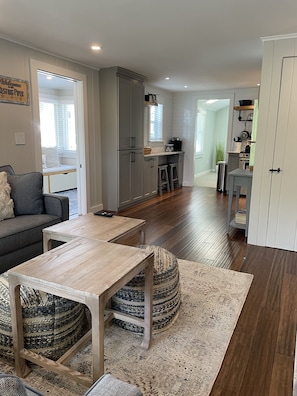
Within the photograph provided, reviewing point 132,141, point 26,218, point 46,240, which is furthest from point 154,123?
point 46,240

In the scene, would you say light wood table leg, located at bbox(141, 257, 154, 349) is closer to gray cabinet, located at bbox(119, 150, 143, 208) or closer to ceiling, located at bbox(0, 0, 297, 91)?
ceiling, located at bbox(0, 0, 297, 91)

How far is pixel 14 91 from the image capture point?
11.3 feet

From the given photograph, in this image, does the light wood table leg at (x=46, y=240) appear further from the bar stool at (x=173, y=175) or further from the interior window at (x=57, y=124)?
the interior window at (x=57, y=124)

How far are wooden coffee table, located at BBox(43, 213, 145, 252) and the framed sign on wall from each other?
74.8 inches

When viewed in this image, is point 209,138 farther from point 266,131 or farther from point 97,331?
point 97,331

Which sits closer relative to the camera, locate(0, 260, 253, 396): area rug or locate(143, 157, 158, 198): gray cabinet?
locate(0, 260, 253, 396): area rug

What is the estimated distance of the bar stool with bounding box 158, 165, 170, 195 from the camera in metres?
6.68

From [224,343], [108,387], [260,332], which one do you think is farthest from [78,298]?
[260,332]

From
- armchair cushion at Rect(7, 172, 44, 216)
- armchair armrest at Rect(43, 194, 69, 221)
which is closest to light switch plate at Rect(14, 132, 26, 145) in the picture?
armchair cushion at Rect(7, 172, 44, 216)

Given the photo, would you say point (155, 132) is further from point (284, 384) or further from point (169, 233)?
point (284, 384)

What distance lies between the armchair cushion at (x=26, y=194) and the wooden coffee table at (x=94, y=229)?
79 cm

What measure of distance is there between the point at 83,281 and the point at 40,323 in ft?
1.65

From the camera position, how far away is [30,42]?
11.3 feet

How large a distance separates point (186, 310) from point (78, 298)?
1.18m
